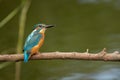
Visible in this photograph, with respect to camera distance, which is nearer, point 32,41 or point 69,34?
point 32,41

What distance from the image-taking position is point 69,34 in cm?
797

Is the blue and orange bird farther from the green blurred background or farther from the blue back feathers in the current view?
the green blurred background

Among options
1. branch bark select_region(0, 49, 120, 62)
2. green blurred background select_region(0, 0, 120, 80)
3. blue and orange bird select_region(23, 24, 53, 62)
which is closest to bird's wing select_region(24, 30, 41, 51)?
blue and orange bird select_region(23, 24, 53, 62)

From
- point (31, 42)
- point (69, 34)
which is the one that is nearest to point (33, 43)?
point (31, 42)

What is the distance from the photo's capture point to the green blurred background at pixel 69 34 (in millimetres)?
6473

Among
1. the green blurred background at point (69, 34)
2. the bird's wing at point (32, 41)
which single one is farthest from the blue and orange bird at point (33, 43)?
the green blurred background at point (69, 34)

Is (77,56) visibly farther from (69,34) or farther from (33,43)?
(69,34)

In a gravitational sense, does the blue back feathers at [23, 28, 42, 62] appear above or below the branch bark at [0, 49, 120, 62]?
above

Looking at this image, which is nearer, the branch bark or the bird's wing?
the branch bark

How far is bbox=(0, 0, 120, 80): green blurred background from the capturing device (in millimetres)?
6473

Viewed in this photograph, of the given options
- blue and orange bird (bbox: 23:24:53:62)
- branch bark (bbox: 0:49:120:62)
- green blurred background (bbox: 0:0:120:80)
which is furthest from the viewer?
green blurred background (bbox: 0:0:120:80)

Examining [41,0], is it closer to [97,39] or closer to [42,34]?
[97,39]

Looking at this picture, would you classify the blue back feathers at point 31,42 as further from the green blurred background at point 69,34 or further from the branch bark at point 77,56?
the green blurred background at point 69,34

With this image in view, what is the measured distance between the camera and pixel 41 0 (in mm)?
9188
